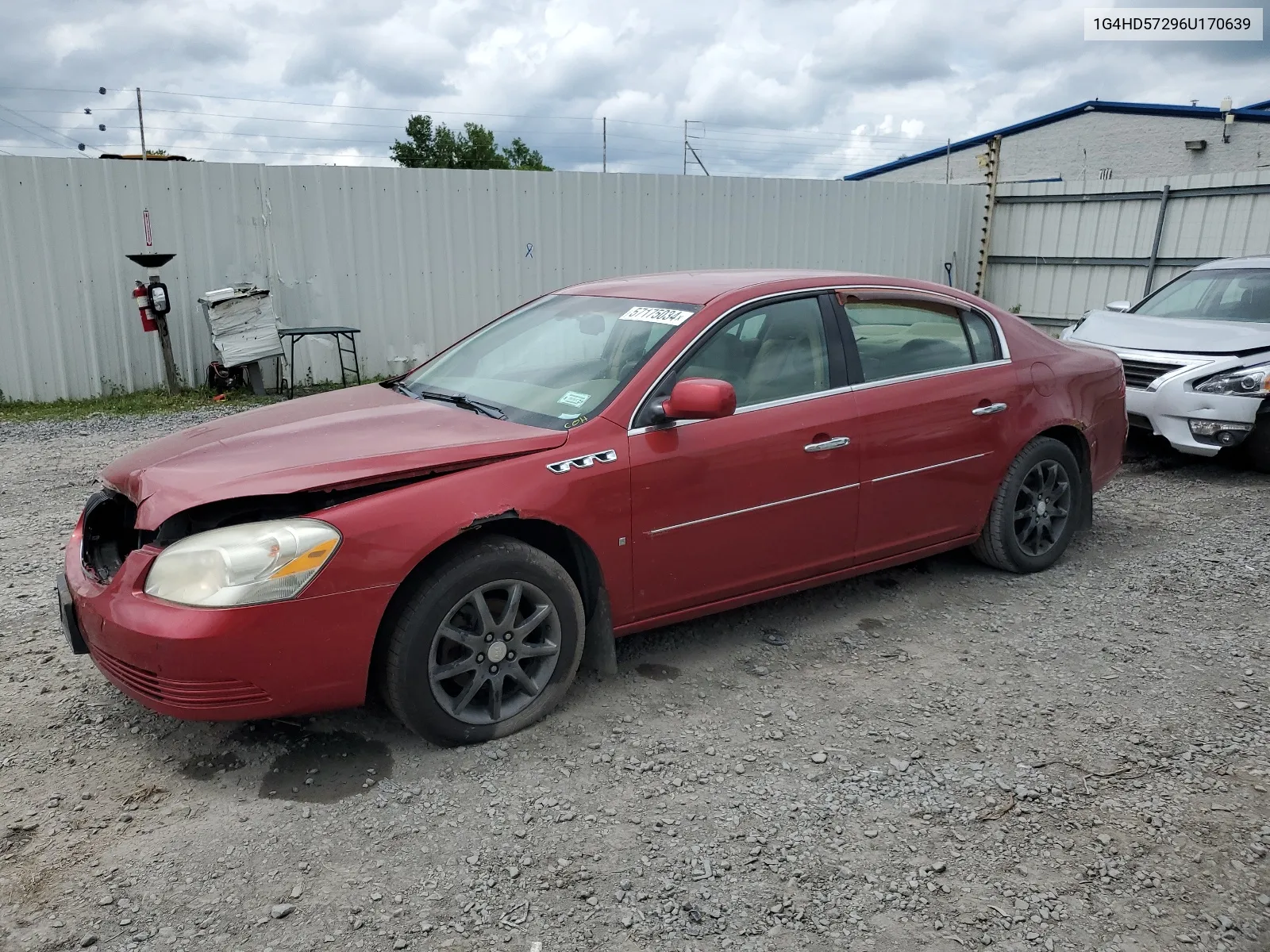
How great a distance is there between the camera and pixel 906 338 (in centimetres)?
442

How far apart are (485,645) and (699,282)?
192 cm

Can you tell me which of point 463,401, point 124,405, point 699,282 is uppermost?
point 699,282

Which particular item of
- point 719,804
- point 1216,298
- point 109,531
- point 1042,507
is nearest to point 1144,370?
point 1216,298

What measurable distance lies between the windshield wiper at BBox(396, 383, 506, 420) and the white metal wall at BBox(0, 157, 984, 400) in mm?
7214

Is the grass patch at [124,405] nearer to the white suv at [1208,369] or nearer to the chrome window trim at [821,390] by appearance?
the chrome window trim at [821,390]

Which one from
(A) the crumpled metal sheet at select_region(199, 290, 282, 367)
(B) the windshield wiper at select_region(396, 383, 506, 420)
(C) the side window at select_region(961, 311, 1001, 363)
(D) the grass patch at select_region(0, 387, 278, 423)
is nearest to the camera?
(B) the windshield wiper at select_region(396, 383, 506, 420)

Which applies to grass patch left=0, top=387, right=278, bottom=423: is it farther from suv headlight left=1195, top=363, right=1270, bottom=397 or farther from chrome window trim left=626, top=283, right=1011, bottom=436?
suv headlight left=1195, top=363, right=1270, bottom=397

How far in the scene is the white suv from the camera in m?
6.66

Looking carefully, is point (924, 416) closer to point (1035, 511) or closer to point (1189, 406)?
point (1035, 511)

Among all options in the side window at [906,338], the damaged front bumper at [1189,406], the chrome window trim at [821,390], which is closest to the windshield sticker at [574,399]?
the chrome window trim at [821,390]

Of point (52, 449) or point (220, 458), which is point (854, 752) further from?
point (52, 449)

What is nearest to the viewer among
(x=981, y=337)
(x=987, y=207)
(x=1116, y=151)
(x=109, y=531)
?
(x=109, y=531)

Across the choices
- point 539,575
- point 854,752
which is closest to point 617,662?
point 539,575

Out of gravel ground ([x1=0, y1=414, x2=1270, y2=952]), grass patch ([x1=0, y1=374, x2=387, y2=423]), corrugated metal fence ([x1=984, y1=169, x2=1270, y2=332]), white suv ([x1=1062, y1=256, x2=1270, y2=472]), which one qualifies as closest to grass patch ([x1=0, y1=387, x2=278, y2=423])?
grass patch ([x1=0, y1=374, x2=387, y2=423])
